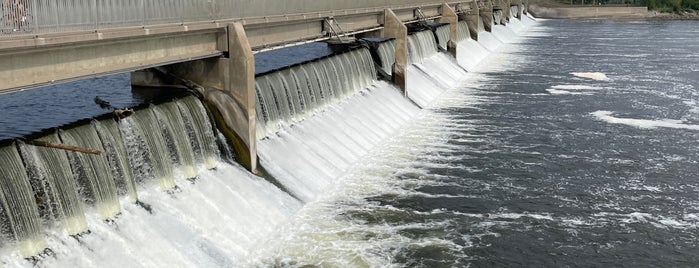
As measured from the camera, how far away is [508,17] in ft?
388

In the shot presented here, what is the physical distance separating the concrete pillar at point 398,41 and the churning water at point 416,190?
70.1 inches

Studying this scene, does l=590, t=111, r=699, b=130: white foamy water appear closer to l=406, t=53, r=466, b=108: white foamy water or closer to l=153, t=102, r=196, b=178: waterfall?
l=406, t=53, r=466, b=108: white foamy water

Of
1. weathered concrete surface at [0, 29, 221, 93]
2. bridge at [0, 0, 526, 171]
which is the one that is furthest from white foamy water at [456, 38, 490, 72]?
weathered concrete surface at [0, 29, 221, 93]

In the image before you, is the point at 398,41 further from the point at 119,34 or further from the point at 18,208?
the point at 18,208

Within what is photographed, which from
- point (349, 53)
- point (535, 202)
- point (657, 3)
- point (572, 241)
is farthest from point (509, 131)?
point (657, 3)

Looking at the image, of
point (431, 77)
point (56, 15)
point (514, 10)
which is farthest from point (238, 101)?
point (514, 10)

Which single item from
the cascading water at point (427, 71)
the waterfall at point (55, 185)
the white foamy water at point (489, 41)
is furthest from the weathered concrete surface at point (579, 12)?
the waterfall at point (55, 185)

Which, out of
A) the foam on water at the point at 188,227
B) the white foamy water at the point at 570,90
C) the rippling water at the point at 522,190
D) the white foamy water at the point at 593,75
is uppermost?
the foam on water at the point at 188,227

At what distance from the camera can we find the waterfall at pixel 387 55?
159 feet

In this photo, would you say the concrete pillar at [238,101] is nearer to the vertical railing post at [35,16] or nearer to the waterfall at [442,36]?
the vertical railing post at [35,16]

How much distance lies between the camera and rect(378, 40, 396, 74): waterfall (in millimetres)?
48312

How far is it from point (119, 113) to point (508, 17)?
103095 millimetres

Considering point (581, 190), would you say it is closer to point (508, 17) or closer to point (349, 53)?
point (349, 53)

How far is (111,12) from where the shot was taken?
22.0 metres
